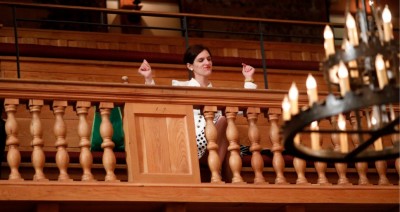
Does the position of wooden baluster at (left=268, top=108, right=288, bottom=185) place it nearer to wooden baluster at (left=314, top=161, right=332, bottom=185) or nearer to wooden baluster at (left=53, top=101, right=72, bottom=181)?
wooden baluster at (left=314, top=161, right=332, bottom=185)

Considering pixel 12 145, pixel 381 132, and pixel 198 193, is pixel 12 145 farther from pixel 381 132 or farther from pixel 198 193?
pixel 381 132

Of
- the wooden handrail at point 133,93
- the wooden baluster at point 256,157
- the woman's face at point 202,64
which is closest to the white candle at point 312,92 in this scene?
the wooden baluster at point 256,157

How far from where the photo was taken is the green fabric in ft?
27.8

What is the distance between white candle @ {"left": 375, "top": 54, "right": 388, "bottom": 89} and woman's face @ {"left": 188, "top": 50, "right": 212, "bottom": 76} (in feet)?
10.1

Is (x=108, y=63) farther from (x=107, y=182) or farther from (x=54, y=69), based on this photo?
(x=107, y=182)

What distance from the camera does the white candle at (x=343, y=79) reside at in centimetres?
586

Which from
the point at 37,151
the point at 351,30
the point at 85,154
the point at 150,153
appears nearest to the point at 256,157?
the point at 150,153

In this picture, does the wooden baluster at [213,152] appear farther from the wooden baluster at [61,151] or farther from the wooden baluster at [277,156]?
the wooden baluster at [61,151]

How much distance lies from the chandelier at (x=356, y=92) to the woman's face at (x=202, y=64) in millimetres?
2658

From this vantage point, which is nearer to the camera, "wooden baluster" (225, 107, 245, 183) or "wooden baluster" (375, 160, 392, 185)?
"wooden baluster" (225, 107, 245, 183)

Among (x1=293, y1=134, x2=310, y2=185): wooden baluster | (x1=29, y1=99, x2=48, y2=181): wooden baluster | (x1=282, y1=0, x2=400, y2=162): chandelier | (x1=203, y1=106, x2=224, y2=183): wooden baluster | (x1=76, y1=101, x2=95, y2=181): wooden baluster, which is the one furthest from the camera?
(x1=293, y1=134, x2=310, y2=185): wooden baluster

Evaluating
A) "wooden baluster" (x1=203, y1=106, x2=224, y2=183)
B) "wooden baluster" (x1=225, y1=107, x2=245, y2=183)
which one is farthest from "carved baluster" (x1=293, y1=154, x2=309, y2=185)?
"wooden baluster" (x1=203, y1=106, x2=224, y2=183)

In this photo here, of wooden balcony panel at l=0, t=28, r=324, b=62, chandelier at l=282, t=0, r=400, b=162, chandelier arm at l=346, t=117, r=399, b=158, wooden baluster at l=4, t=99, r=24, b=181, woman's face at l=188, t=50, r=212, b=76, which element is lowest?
chandelier arm at l=346, t=117, r=399, b=158

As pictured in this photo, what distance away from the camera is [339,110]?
5.76m
